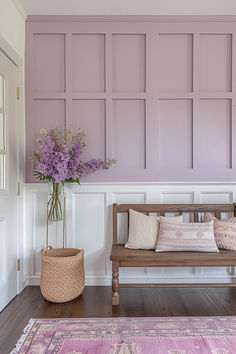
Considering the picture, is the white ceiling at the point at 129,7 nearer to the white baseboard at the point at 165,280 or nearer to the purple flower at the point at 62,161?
the purple flower at the point at 62,161

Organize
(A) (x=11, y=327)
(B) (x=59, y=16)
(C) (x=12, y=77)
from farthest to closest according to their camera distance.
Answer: (B) (x=59, y=16) → (C) (x=12, y=77) → (A) (x=11, y=327)

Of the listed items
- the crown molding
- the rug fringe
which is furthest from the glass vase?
the crown molding

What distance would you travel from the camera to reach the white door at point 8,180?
2248mm

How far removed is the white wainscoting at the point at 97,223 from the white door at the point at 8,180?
9.0 inches

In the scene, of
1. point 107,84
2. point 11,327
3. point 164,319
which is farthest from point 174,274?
point 107,84

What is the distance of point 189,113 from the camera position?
107 inches

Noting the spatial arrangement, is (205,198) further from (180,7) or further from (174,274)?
(180,7)

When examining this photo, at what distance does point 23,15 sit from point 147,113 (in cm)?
157

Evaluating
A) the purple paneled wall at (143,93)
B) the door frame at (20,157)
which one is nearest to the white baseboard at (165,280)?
the door frame at (20,157)

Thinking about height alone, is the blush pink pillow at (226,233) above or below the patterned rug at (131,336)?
above

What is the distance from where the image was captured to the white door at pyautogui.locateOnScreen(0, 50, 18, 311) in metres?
2.25

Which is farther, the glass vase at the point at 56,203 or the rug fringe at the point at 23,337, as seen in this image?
the glass vase at the point at 56,203

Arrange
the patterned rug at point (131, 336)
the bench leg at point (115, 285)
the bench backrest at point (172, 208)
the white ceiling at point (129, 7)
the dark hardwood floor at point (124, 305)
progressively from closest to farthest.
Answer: the patterned rug at point (131, 336), the dark hardwood floor at point (124, 305), the bench leg at point (115, 285), the white ceiling at point (129, 7), the bench backrest at point (172, 208)

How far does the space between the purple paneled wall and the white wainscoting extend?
0.38 feet
